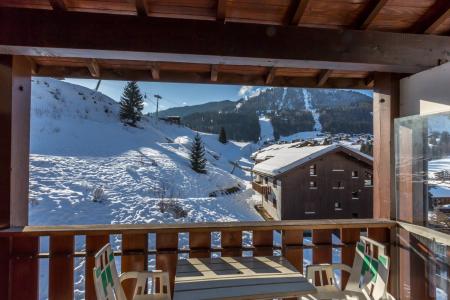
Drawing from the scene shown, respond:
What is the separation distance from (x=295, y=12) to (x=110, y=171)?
1449 cm

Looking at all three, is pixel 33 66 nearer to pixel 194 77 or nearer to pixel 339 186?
pixel 194 77

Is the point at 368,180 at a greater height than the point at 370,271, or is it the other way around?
the point at 370,271

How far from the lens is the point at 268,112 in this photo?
27219 millimetres

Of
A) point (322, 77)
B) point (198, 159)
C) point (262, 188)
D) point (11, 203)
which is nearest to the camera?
point (11, 203)

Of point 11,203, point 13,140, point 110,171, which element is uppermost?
point 13,140

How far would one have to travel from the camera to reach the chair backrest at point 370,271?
1.79 m

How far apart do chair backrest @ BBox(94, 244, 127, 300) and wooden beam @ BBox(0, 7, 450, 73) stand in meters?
1.27

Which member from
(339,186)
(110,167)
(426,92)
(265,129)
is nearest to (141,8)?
(426,92)

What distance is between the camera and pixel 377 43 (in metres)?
2.01

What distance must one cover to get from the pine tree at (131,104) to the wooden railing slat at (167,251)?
22.7m

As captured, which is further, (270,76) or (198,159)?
(198,159)

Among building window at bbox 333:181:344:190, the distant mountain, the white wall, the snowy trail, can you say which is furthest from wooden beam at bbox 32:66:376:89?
the distant mountain

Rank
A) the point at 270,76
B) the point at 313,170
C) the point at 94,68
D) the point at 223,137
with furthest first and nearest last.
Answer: the point at 223,137, the point at 313,170, the point at 270,76, the point at 94,68

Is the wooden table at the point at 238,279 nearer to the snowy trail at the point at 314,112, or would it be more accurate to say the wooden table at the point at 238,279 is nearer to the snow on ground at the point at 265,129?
the snowy trail at the point at 314,112
